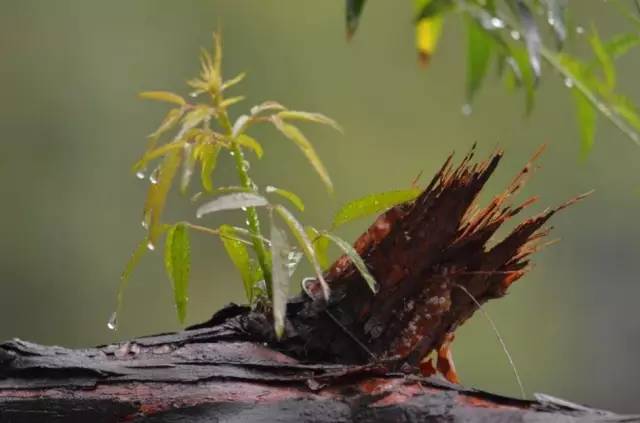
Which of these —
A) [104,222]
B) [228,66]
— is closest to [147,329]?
[104,222]

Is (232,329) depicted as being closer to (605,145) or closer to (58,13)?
(58,13)

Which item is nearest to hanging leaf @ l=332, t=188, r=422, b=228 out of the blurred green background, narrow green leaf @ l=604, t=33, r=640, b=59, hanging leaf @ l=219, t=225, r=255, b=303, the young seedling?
the young seedling

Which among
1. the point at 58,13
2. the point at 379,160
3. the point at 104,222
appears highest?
the point at 58,13

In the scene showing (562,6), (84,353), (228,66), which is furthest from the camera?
(228,66)

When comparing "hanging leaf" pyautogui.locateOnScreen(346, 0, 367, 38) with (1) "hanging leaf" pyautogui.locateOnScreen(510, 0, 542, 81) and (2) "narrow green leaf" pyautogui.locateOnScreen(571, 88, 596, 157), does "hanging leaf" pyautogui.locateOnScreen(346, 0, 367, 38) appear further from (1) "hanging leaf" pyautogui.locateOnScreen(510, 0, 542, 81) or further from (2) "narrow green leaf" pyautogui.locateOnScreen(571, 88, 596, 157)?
(2) "narrow green leaf" pyautogui.locateOnScreen(571, 88, 596, 157)

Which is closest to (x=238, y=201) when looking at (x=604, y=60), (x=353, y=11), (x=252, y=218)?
(x=252, y=218)

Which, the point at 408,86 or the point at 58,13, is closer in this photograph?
the point at 58,13
